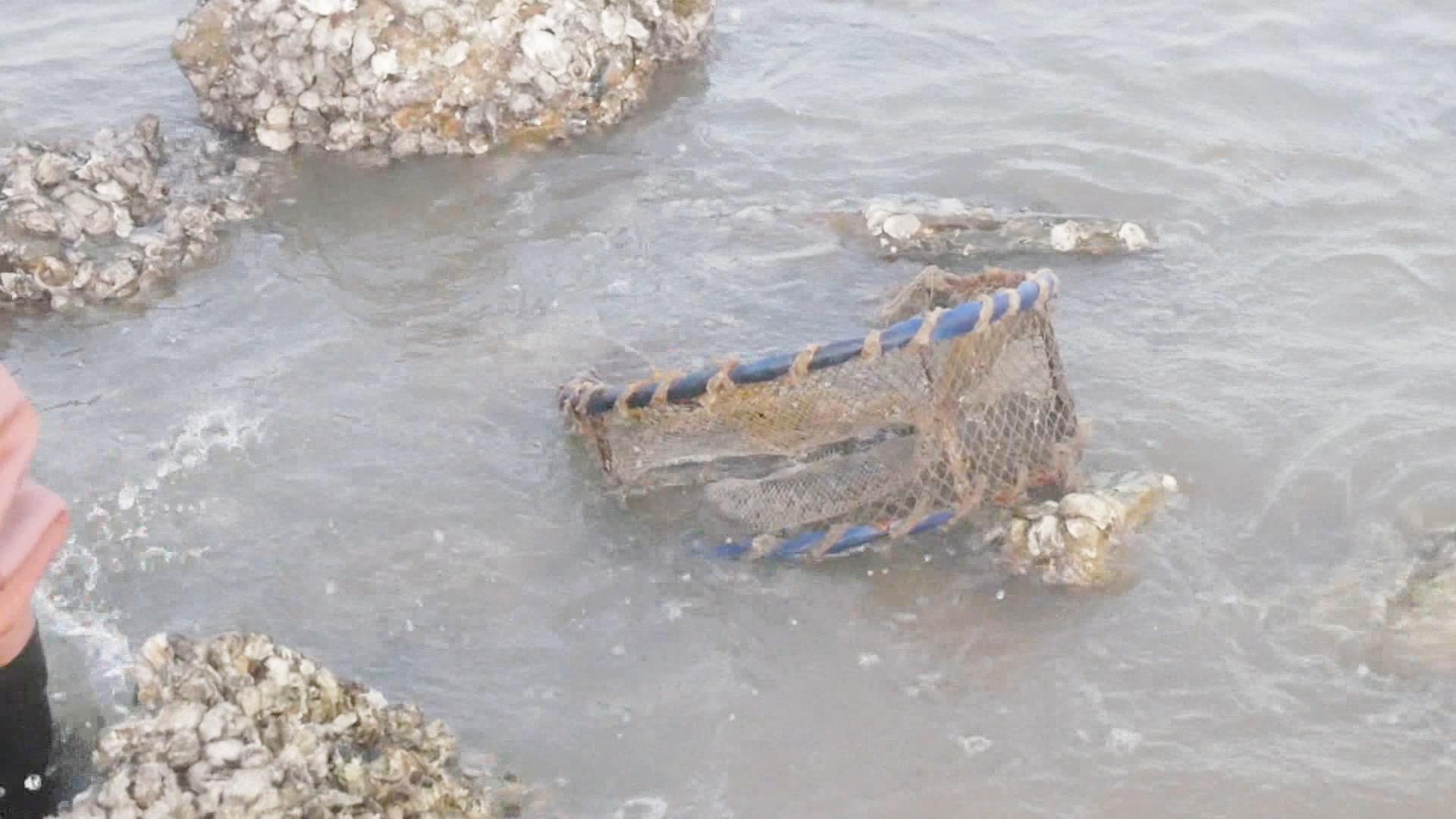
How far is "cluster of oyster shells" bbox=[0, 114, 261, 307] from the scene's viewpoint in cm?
611

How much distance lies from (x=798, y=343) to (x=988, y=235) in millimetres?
1141

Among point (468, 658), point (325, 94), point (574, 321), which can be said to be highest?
point (325, 94)

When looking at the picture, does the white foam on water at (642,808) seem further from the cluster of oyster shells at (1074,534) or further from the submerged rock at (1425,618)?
the submerged rock at (1425,618)

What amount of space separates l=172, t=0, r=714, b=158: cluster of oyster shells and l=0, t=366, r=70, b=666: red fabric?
14.3 ft

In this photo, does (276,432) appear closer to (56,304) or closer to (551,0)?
(56,304)

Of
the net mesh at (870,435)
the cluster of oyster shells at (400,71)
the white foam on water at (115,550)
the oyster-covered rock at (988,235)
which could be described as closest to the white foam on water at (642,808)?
the net mesh at (870,435)

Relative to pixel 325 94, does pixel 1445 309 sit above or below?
below

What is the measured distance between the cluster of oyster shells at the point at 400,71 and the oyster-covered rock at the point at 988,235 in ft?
6.73

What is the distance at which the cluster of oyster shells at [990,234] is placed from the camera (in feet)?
20.0

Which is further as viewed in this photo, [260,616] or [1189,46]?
[1189,46]

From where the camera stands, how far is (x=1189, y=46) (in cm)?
804

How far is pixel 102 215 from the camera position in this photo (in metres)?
6.38

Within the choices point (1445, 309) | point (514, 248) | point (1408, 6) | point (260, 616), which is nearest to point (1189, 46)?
point (1408, 6)

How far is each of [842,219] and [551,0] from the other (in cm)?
213
